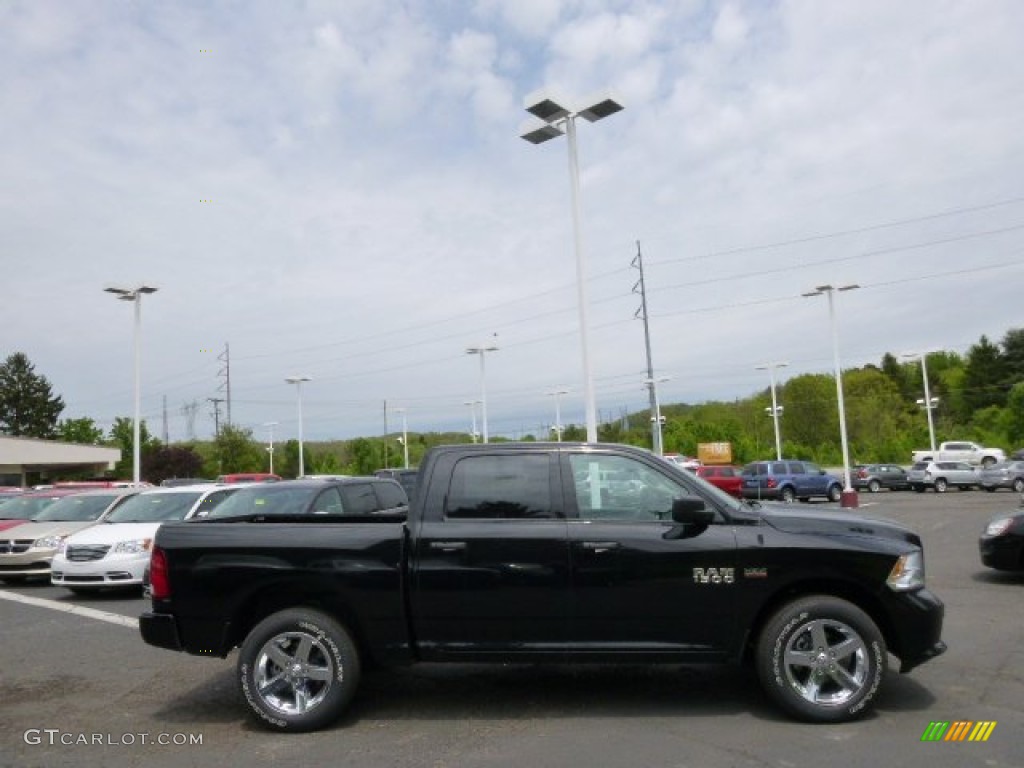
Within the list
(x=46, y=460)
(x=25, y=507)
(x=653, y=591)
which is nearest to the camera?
(x=653, y=591)

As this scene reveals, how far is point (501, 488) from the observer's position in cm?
586

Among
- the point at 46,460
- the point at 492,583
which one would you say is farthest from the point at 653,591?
the point at 46,460

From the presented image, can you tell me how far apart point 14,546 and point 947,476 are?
38.3 metres

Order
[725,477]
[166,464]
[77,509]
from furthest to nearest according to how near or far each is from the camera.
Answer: [166,464] < [725,477] < [77,509]

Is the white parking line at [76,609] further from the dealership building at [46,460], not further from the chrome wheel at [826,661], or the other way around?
the dealership building at [46,460]

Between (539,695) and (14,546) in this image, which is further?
(14,546)

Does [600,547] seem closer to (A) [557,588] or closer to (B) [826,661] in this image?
(A) [557,588]

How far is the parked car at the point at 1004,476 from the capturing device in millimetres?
35906

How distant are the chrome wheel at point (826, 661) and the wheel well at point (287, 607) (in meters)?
2.83

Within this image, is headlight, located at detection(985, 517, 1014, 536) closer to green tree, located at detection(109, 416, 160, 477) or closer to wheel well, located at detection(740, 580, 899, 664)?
wheel well, located at detection(740, 580, 899, 664)

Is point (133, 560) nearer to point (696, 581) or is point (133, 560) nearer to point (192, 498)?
point (192, 498)

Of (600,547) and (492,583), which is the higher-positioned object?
(600,547)

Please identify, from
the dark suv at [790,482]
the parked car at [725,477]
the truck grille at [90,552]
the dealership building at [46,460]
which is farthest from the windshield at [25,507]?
the dealership building at [46,460]

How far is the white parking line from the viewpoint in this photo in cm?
1016
